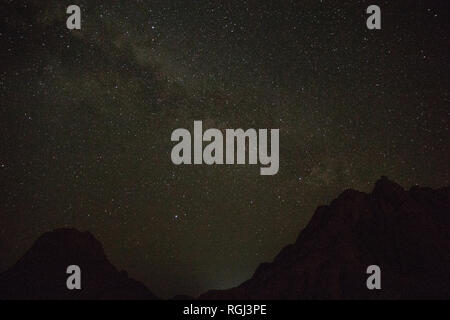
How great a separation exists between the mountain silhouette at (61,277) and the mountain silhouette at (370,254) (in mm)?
1061

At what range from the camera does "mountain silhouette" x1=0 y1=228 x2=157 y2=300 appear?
502cm

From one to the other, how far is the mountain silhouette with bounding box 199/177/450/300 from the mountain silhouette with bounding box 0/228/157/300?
1061 mm

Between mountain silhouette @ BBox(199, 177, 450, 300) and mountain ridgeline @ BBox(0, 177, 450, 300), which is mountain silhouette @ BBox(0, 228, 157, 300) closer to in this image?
mountain ridgeline @ BBox(0, 177, 450, 300)

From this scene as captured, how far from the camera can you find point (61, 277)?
509 centimetres

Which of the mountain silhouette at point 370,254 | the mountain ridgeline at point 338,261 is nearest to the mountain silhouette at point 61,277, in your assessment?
the mountain ridgeline at point 338,261

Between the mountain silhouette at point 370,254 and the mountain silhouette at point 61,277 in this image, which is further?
the mountain silhouette at point 370,254

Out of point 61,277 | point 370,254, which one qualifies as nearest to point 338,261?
point 370,254

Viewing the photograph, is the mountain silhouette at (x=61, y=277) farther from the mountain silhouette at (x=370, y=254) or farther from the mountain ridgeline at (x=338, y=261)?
the mountain silhouette at (x=370, y=254)

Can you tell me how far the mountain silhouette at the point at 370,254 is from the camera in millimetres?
5176

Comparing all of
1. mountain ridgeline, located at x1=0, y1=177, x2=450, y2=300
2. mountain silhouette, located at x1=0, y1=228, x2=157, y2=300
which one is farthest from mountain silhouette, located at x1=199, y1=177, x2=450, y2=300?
mountain silhouette, located at x1=0, y1=228, x2=157, y2=300

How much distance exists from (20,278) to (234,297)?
8.29 ft
